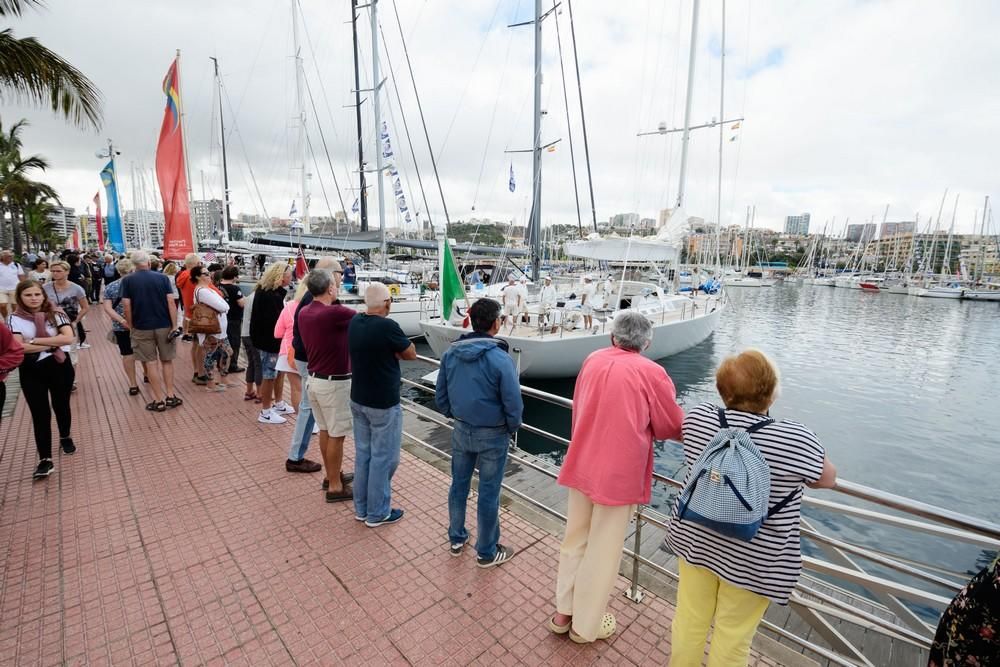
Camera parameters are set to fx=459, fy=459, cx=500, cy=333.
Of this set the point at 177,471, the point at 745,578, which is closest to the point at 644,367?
the point at 745,578

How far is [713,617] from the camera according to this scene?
203 centimetres

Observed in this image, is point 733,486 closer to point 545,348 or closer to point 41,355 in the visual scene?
point 41,355

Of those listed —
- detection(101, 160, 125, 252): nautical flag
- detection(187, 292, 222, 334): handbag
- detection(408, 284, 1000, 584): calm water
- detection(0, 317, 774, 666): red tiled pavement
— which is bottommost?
detection(408, 284, 1000, 584): calm water

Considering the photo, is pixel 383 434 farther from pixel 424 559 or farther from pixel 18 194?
pixel 18 194

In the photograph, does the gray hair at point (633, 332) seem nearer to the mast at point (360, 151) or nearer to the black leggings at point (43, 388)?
the black leggings at point (43, 388)

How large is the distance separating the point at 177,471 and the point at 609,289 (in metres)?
12.4

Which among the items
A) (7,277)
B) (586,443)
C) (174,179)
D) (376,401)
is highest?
(174,179)

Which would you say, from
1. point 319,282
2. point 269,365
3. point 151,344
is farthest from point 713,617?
point 151,344

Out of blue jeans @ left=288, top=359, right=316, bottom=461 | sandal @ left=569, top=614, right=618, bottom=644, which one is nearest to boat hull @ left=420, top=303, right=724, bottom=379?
blue jeans @ left=288, top=359, right=316, bottom=461

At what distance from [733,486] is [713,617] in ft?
2.67

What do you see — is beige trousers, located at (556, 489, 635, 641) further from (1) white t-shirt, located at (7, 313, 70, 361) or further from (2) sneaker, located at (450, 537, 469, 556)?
(1) white t-shirt, located at (7, 313, 70, 361)

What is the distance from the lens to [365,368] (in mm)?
3230

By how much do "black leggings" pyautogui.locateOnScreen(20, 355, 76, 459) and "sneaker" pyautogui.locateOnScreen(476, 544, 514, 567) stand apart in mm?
4173

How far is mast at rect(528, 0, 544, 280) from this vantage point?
1394 centimetres
